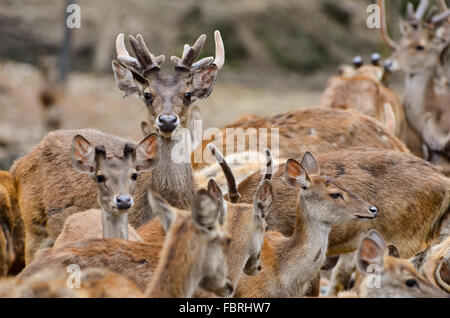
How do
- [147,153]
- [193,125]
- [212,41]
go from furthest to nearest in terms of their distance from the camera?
[212,41] < [193,125] < [147,153]

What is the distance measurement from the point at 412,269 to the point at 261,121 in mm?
4061

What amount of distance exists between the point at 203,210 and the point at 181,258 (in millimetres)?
284

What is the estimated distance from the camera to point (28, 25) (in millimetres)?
23688

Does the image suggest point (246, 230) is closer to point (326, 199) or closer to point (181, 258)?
point (326, 199)

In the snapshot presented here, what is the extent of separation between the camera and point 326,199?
6.39m

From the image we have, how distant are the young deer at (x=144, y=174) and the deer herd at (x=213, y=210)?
1 centimetres

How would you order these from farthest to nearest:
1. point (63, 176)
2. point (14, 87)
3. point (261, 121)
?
point (14, 87) → point (261, 121) → point (63, 176)

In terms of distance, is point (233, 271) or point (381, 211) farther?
point (381, 211)

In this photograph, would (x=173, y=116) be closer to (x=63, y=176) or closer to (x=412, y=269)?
(x=63, y=176)

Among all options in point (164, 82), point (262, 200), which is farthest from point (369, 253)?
point (164, 82)

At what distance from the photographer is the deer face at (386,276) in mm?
5207

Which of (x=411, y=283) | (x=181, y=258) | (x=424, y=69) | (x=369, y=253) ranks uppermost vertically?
(x=424, y=69)
